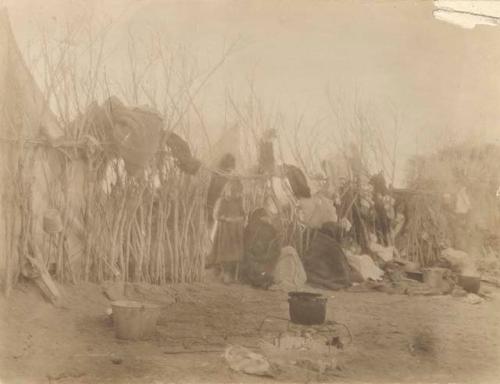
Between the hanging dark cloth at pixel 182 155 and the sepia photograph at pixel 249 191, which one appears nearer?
the sepia photograph at pixel 249 191

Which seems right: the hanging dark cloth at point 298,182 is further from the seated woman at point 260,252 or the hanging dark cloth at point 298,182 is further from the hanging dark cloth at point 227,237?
the hanging dark cloth at point 227,237

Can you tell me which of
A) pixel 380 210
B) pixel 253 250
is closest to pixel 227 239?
pixel 253 250

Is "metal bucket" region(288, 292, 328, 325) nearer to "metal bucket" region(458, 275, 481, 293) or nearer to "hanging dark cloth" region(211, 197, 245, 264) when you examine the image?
"hanging dark cloth" region(211, 197, 245, 264)

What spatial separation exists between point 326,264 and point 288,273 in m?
0.32

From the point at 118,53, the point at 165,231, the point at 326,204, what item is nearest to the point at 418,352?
the point at 326,204

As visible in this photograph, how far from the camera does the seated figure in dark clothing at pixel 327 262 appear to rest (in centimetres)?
557

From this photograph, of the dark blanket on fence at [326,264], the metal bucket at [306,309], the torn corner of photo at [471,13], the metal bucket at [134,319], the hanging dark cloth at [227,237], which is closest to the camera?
the metal bucket at [134,319]

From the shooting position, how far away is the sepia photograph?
203 inches

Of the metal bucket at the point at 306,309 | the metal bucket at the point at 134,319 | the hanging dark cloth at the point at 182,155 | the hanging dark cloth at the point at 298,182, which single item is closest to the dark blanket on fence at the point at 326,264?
the metal bucket at the point at 306,309

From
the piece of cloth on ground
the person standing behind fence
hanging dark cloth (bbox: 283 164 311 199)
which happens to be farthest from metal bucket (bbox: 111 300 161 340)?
hanging dark cloth (bbox: 283 164 311 199)

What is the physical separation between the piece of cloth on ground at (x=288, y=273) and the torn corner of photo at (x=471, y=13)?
2259 millimetres

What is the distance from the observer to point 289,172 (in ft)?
18.3

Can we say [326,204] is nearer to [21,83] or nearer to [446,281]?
[446,281]

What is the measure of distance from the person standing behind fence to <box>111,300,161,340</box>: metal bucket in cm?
60
